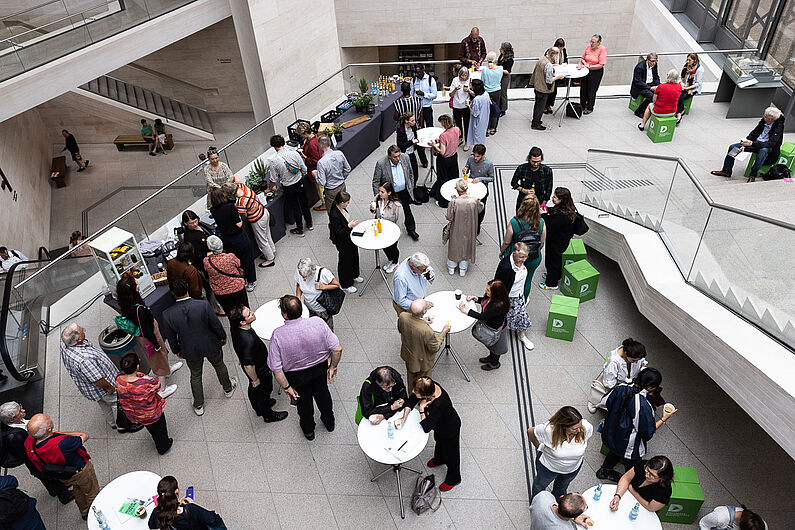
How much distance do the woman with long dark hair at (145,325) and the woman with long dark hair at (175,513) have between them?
7.48 feet

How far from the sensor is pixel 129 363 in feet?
16.3

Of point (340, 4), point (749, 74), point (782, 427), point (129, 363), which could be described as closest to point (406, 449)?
point (129, 363)

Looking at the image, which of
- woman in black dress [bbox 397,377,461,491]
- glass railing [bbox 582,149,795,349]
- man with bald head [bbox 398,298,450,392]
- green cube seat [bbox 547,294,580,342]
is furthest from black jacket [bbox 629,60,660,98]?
woman in black dress [bbox 397,377,461,491]

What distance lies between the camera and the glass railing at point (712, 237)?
16.0 feet

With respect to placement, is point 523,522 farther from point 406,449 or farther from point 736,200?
point 736,200

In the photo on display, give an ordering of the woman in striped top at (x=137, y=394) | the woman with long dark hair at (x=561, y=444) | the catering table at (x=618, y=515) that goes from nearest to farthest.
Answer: the catering table at (x=618, y=515) → the woman with long dark hair at (x=561, y=444) → the woman in striped top at (x=137, y=394)

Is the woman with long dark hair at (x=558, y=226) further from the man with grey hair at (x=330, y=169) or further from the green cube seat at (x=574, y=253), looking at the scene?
the man with grey hair at (x=330, y=169)

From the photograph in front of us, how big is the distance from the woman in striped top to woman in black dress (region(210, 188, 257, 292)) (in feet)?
7.70

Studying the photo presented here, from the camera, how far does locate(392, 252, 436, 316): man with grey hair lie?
19.2ft

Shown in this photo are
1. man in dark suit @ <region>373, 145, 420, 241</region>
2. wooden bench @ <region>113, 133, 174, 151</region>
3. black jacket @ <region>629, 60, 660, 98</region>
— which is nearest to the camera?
man in dark suit @ <region>373, 145, 420, 241</region>

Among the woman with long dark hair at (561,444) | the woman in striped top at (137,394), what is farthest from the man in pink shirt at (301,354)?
the woman with long dark hair at (561,444)

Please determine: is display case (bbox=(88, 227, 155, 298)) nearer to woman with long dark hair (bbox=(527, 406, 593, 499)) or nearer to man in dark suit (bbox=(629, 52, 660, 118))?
woman with long dark hair (bbox=(527, 406, 593, 499))

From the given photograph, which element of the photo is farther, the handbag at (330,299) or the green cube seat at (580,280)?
the green cube seat at (580,280)

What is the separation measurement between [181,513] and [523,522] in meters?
Answer: 2.98
